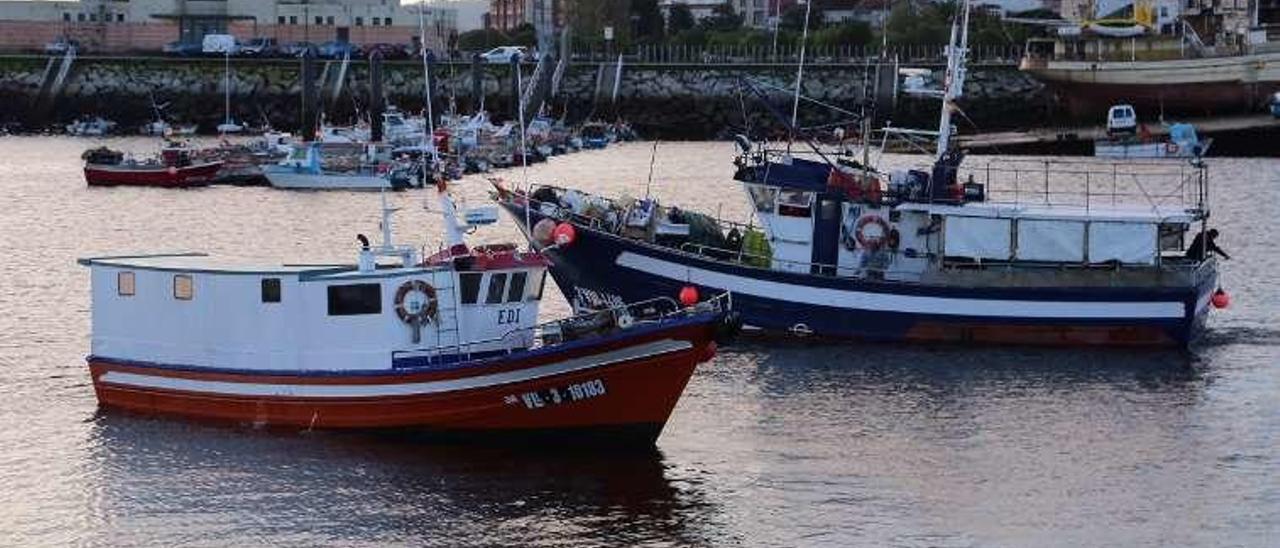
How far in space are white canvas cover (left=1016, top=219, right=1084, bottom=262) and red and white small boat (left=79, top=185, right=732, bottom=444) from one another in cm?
1148

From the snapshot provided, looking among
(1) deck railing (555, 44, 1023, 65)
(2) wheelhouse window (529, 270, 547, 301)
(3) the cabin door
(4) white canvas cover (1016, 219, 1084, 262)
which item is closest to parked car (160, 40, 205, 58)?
(1) deck railing (555, 44, 1023, 65)

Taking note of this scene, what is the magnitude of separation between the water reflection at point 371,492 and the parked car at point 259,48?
11164cm

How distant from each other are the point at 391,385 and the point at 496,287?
6.56 feet

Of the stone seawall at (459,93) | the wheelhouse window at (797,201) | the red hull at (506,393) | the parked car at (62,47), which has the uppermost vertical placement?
the parked car at (62,47)

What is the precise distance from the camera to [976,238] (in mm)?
44531

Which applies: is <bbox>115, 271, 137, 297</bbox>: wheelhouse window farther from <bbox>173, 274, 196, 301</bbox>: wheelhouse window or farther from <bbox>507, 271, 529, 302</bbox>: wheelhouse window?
<bbox>507, 271, 529, 302</bbox>: wheelhouse window

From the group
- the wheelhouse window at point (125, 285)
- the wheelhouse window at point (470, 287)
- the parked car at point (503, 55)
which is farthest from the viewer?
the parked car at point (503, 55)

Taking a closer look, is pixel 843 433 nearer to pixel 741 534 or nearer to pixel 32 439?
pixel 741 534

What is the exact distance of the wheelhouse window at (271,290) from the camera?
33969mm

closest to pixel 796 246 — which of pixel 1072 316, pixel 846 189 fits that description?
pixel 846 189

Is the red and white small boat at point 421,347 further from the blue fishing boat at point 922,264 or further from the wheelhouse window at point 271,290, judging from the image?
Answer: the blue fishing boat at point 922,264

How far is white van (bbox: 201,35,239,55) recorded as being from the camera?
146 meters

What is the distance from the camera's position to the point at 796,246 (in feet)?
148

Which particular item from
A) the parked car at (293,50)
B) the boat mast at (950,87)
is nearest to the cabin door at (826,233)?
the boat mast at (950,87)
